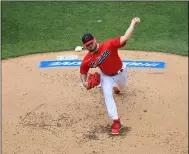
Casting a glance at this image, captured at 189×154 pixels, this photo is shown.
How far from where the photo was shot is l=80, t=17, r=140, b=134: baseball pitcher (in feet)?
21.2

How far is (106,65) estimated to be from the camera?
6793 millimetres

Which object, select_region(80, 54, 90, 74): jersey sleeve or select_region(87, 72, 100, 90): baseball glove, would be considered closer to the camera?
select_region(80, 54, 90, 74): jersey sleeve

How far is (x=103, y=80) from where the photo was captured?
22.9 feet

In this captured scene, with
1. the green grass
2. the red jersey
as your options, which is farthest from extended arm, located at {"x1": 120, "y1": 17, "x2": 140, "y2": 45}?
the green grass

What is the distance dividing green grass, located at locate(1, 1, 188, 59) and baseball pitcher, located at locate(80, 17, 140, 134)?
3323mm

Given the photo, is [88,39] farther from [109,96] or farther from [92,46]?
[109,96]

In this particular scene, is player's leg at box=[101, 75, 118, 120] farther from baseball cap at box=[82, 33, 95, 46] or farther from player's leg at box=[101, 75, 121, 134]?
baseball cap at box=[82, 33, 95, 46]

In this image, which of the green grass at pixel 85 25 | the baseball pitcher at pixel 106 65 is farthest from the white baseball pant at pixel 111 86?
the green grass at pixel 85 25

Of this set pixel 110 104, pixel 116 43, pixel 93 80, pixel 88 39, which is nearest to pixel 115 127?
pixel 110 104

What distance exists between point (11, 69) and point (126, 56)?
2.53 metres

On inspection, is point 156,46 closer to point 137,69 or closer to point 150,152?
point 137,69

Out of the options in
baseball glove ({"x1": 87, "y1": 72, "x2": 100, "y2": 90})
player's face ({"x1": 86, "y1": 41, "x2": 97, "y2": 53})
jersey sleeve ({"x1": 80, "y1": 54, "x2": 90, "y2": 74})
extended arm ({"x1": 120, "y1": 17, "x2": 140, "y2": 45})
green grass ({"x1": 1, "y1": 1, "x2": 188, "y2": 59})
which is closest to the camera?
extended arm ({"x1": 120, "y1": 17, "x2": 140, "y2": 45})

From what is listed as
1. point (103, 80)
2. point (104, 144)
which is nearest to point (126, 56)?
point (103, 80)

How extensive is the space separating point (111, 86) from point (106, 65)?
1.22ft
